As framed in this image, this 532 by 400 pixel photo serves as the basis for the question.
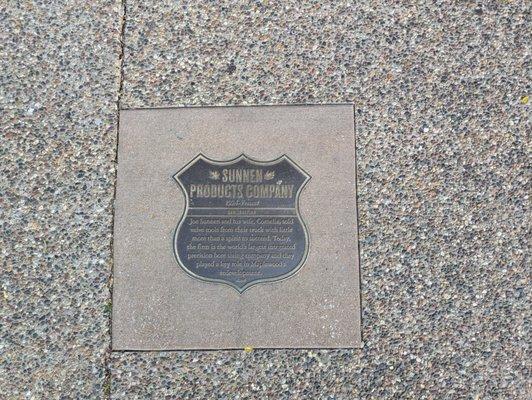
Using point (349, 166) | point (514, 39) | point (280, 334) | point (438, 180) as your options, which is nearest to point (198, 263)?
point (280, 334)

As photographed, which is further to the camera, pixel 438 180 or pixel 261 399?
pixel 438 180

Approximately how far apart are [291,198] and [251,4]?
1053mm

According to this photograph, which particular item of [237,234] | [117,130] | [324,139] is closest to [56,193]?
[117,130]

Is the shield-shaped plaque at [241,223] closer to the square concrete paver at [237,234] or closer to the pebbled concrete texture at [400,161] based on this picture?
the square concrete paver at [237,234]

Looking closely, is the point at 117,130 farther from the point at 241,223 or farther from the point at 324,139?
the point at 324,139

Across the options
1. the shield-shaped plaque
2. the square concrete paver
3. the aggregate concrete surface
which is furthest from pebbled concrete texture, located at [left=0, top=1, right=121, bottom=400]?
the shield-shaped plaque

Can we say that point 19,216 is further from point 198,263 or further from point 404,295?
point 404,295

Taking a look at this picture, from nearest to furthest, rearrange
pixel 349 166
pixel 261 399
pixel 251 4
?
pixel 261 399 < pixel 349 166 < pixel 251 4

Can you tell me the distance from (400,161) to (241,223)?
841 mm

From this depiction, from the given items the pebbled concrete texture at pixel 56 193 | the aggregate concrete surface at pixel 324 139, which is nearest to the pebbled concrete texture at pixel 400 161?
the aggregate concrete surface at pixel 324 139

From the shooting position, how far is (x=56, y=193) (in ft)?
8.21

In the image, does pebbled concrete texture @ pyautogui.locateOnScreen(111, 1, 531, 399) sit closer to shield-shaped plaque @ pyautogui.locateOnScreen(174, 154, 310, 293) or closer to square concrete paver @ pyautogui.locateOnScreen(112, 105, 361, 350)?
square concrete paver @ pyautogui.locateOnScreen(112, 105, 361, 350)

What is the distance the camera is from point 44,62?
103 inches

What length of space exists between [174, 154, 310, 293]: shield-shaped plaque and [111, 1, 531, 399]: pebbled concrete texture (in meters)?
0.34
